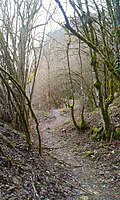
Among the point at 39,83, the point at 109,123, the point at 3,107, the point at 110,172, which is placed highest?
the point at 39,83

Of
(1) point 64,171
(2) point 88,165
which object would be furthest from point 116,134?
(1) point 64,171

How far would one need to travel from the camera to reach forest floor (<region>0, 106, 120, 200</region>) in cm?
329

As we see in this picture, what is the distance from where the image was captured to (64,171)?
4.70m

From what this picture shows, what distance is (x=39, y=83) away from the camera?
53.3 feet

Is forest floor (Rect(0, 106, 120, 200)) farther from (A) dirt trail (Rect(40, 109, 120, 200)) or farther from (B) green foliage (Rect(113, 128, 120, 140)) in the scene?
(B) green foliage (Rect(113, 128, 120, 140))

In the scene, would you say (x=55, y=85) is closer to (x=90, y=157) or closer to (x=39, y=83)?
(x=39, y=83)

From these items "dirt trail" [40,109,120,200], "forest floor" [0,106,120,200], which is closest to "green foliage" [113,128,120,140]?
"forest floor" [0,106,120,200]

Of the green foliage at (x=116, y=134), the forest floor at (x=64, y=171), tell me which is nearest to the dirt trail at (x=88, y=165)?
the forest floor at (x=64, y=171)

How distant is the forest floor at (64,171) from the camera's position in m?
3.29

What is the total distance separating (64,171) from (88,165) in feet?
2.64

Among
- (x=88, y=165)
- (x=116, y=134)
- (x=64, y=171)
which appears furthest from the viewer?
(x=116, y=134)

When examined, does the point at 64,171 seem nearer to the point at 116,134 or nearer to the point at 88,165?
the point at 88,165

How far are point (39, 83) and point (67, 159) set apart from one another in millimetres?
10823

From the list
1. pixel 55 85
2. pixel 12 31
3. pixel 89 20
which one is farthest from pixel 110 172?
pixel 55 85
